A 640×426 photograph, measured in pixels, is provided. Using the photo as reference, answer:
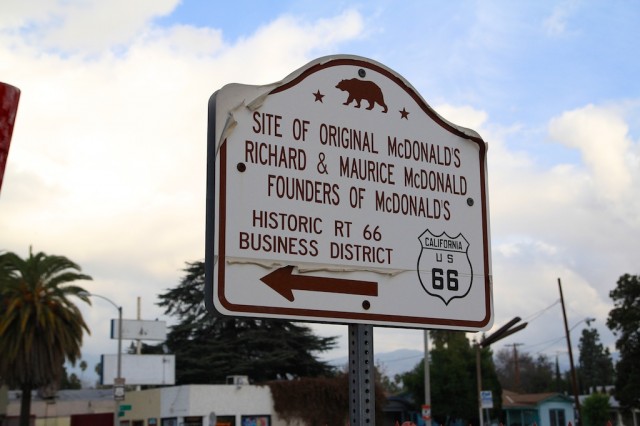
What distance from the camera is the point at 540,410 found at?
57.2 metres

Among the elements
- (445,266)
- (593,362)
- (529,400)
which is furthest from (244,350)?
(593,362)

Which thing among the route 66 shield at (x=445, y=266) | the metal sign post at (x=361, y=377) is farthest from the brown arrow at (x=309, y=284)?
the route 66 shield at (x=445, y=266)

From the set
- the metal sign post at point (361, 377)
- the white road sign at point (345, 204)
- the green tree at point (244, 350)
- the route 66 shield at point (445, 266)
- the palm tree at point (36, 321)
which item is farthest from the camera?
the green tree at point (244, 350)

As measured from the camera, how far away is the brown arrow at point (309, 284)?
3.97m

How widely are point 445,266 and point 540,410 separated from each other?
5615 cm

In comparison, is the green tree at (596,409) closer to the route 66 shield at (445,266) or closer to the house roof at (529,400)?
the house roof at (529,400)

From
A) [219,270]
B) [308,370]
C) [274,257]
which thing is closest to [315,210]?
[274,257]

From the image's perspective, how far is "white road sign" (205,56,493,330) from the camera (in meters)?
3.94

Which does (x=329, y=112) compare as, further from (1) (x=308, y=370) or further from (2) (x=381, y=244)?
(1) (x=308, y=370)

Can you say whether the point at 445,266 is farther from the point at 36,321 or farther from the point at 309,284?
the point at 36,321

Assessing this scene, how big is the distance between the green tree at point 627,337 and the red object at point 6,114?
52.1 meters

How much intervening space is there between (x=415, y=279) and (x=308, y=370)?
54283 mm

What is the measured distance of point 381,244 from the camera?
4.30m

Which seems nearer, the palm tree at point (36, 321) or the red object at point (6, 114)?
the red object at point (6, 114)
